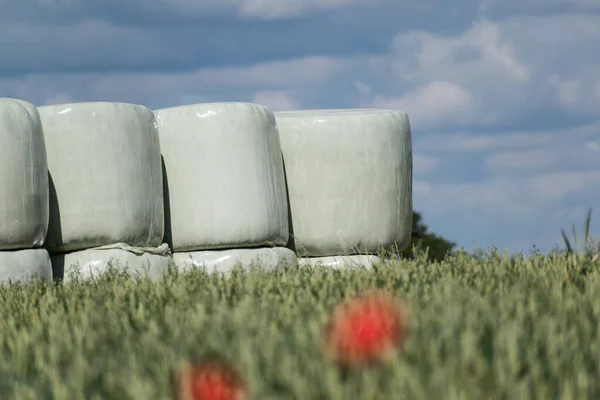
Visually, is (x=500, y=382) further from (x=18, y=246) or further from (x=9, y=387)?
(x=18, y=246)

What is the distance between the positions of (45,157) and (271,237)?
1711 millimetres

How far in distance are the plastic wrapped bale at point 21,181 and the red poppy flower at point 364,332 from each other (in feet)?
12.0

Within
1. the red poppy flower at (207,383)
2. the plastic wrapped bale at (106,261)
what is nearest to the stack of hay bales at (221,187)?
the plastic wrapped bale at (106,261)

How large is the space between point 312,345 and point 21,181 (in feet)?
13.6

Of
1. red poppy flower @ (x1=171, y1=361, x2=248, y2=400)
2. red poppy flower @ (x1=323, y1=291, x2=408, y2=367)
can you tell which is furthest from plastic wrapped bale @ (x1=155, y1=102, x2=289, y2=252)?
red poppy flower @ (x1=171, y1=361, x2=248, y2=400)

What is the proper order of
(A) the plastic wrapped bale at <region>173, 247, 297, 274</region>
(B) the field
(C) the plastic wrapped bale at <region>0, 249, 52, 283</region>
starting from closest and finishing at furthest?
(B) the field → (C) the plastic wrapped bale at <region>0, 249, 52, 283</region> → (A) the plastic wrapped bale at <region>173, 247, 297, 274</region>

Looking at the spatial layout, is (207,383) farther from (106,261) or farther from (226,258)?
(226,258)

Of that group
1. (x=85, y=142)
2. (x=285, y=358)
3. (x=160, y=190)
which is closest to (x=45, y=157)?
(x=85, y=142)

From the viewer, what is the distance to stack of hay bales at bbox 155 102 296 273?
6.54 metres

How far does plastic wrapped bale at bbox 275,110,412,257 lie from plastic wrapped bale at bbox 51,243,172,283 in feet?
4.29

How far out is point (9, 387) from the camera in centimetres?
230

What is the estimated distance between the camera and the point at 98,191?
6270 mm

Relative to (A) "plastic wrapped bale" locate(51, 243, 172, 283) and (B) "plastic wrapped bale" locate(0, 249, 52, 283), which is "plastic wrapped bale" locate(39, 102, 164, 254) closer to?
(A) "plastic wrapped bale" locate(51, 243, 172, 283)

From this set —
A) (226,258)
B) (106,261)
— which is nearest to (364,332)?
(106,261)
